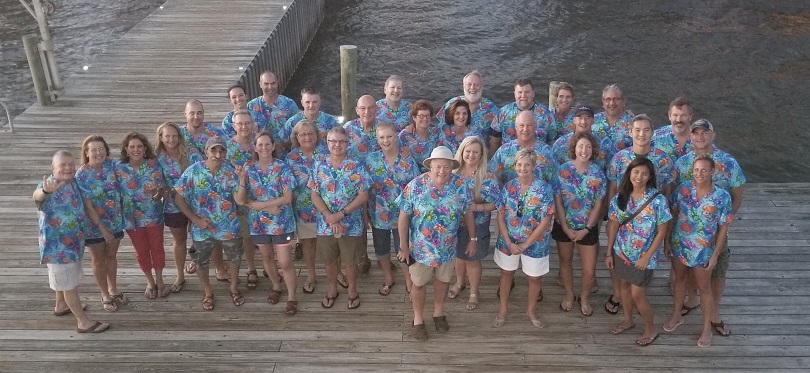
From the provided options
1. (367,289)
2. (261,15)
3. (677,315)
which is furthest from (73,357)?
(261,15)

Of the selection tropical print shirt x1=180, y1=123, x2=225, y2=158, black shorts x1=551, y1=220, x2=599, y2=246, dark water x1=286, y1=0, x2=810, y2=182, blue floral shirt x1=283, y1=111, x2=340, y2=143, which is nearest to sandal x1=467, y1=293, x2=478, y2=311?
black shorts x1=551, y1=220, x2=599, y2=246

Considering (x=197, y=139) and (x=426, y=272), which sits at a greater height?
(x=197, y=139)

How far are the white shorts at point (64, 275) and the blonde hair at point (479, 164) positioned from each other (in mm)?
2798

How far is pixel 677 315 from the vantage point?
530cm

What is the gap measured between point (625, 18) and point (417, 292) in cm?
1499

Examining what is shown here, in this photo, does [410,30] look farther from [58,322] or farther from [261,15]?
[58,322]

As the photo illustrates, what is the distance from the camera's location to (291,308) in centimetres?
554

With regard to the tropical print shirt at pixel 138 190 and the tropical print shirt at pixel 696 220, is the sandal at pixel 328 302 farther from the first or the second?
the tropical print shirt at pixel 696 220

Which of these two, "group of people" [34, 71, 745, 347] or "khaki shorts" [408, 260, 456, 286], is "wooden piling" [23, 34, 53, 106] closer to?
"group of people" [34, 71, 745, 347]

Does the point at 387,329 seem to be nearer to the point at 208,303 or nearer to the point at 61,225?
the point at 208,303

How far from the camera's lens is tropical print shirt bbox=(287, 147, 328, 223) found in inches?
208

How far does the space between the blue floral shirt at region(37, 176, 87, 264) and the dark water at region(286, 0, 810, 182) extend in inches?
341

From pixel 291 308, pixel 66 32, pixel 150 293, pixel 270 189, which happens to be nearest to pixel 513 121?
pixel 270 189

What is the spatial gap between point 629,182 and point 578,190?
0.41m
